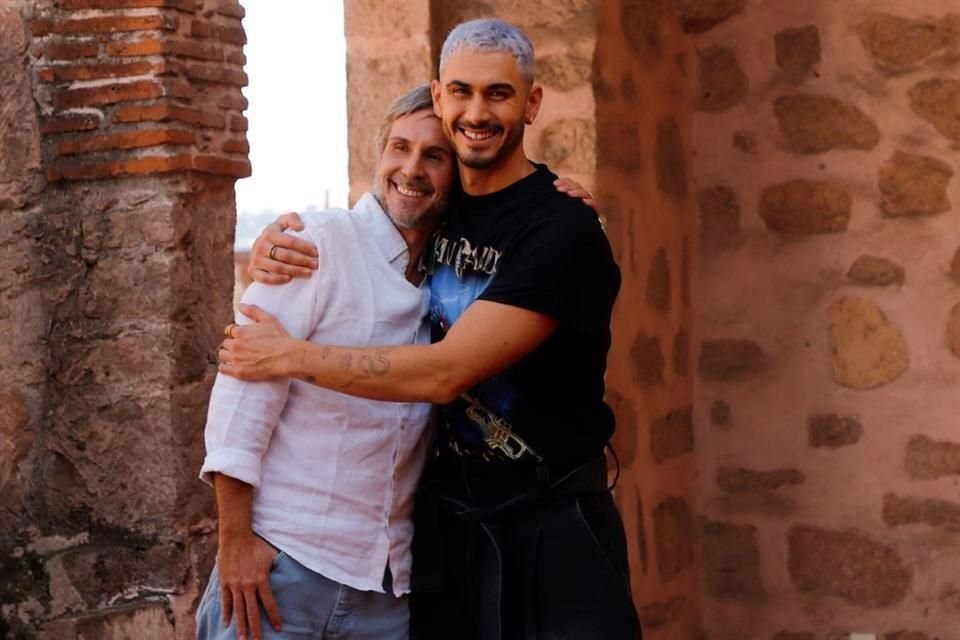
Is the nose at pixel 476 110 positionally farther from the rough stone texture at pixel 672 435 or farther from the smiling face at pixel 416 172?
the rough stone texture at pixel 672 435

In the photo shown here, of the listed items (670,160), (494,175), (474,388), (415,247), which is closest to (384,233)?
(415,247)

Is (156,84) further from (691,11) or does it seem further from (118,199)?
(691,11)

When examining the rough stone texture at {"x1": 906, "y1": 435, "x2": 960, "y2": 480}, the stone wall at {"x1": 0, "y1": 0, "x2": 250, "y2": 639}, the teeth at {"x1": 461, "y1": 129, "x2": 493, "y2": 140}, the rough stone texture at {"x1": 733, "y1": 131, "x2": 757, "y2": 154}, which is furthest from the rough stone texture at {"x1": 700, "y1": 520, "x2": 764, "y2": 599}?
the teeth at {"x1": 461, "y1": 129, "x2": 493, "y2": 140}

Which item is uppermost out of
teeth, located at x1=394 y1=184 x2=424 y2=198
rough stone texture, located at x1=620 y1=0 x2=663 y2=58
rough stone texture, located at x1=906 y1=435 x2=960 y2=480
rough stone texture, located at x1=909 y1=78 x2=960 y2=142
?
rough stone texture, located at x1=620 y1=0 x2=663 y2=58

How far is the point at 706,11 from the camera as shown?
509 cm

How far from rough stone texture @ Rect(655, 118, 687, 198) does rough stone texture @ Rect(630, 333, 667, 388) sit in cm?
47

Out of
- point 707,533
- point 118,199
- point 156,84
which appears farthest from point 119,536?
point 707,533

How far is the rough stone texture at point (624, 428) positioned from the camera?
181 inches

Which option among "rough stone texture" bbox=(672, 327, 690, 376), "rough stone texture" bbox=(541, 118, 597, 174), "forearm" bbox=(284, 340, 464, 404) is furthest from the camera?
"rough stone texture" bbox=(672, 327, 690, 376)

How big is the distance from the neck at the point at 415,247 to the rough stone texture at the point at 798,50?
7.59 ft

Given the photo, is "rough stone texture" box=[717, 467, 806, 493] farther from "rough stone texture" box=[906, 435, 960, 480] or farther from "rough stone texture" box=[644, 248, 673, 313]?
"rough stone texture" box=[644, 248, 673, 313]

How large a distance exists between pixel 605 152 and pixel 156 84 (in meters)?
1.20

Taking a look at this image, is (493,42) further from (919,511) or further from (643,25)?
(919,511)

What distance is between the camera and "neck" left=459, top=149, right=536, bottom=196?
2994 millimetres
